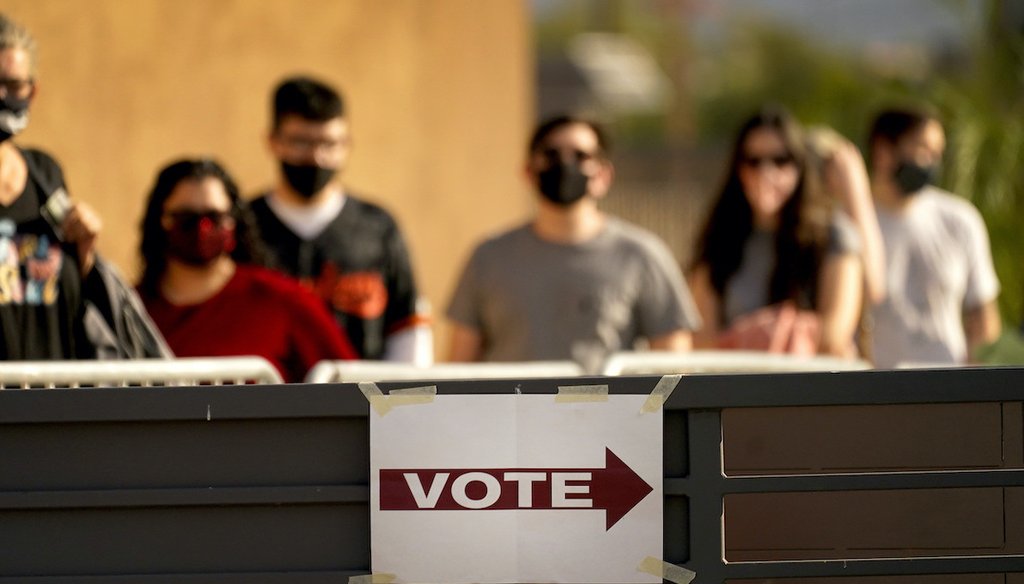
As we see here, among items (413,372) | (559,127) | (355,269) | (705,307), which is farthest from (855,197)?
(413,372)

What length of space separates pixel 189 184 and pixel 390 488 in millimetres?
1805

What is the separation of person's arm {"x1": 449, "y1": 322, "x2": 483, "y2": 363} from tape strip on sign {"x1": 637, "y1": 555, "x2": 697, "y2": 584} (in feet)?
8.59

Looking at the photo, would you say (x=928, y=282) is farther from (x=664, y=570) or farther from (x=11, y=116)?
(x=11, y=116)

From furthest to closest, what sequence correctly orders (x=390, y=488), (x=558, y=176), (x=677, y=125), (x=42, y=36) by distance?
(x=677, y=125) → (x=42, y=36) → (x=558, y=176) → (x=390, y=488)

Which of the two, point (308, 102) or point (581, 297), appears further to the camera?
point (581, 297)

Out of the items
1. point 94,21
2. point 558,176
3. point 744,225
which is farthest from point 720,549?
point 94,21

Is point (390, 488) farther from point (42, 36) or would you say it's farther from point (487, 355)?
point (42, 36)

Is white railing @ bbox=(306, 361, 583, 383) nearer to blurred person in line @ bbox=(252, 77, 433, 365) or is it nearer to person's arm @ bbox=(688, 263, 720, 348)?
blurred person in line @ bbox=(252, 77, 433, 365)

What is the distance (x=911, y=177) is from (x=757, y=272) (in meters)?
1.11

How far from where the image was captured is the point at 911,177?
21.1 ft

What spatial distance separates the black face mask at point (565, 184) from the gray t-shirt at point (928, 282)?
1617 millimetres

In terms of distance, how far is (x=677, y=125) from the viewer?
50469mm

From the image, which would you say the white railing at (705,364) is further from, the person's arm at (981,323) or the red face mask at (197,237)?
the person's arm at (981,323)

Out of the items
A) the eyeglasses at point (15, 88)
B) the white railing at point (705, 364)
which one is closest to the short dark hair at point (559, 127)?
Answer: the white railing at point (705, 364)
